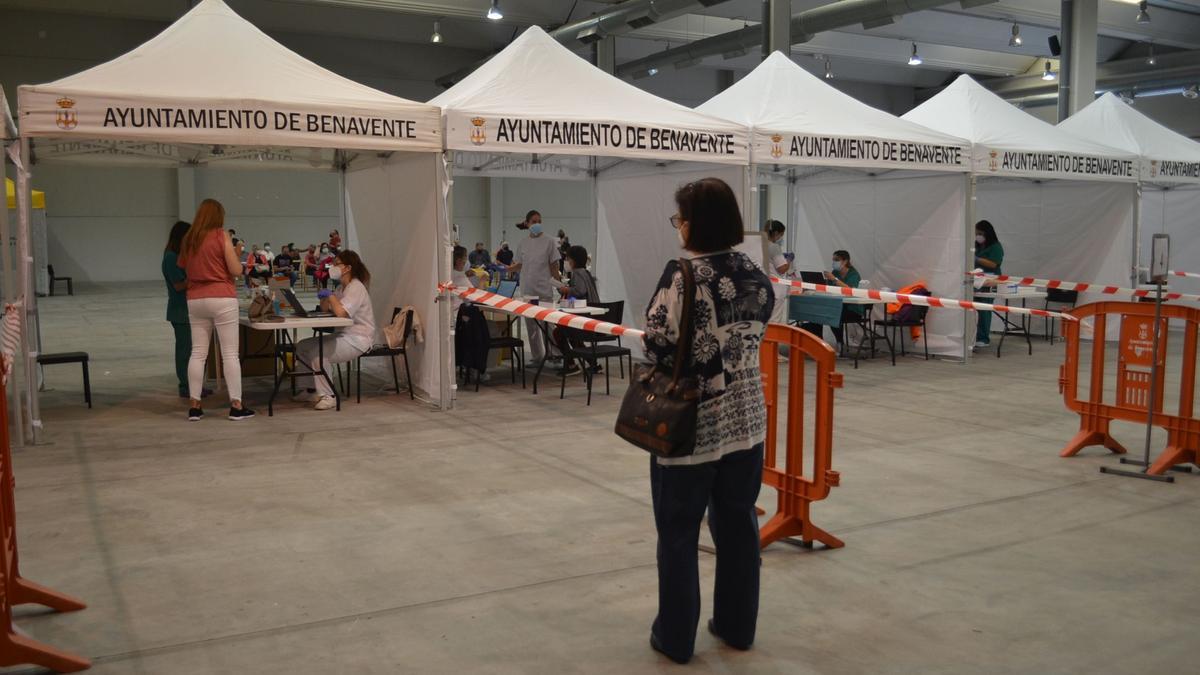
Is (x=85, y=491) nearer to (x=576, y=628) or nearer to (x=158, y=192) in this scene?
(x=576, y=628)

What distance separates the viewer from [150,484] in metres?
5.36

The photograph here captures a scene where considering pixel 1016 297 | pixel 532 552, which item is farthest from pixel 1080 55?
pixel 532 552

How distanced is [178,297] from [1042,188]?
405 inches

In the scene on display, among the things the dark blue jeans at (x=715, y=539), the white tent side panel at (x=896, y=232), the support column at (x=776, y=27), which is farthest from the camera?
the support column at (x=776, y=27)

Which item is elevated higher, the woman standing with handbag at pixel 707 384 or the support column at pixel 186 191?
the support column at pixel 186 191

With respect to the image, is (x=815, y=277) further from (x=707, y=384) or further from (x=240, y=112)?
(x=707, y=384)

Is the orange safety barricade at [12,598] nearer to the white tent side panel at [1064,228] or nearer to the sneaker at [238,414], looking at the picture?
the sneaker at [238,414]

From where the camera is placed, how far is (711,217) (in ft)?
9.73

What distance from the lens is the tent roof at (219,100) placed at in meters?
6.31

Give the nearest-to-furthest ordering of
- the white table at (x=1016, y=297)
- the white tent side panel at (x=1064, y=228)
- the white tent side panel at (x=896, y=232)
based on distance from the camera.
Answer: the white tent side panel at (x=896, y=232)
the white table at (x=1016, y=297)
the white tent side panel at (x=1064, y=228)

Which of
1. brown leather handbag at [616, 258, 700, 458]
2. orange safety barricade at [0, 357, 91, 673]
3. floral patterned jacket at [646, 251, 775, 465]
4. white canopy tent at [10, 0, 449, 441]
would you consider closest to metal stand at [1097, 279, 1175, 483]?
floral patterned jacket at [646, 251, 775, 465]

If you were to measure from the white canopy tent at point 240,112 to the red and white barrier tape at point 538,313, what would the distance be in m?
0.27

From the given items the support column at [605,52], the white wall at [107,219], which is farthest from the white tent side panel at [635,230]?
the white wall at [107,219]

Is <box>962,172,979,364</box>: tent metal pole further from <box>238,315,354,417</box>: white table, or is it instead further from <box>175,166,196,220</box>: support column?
<box>175,166,196,220</box>: support column
